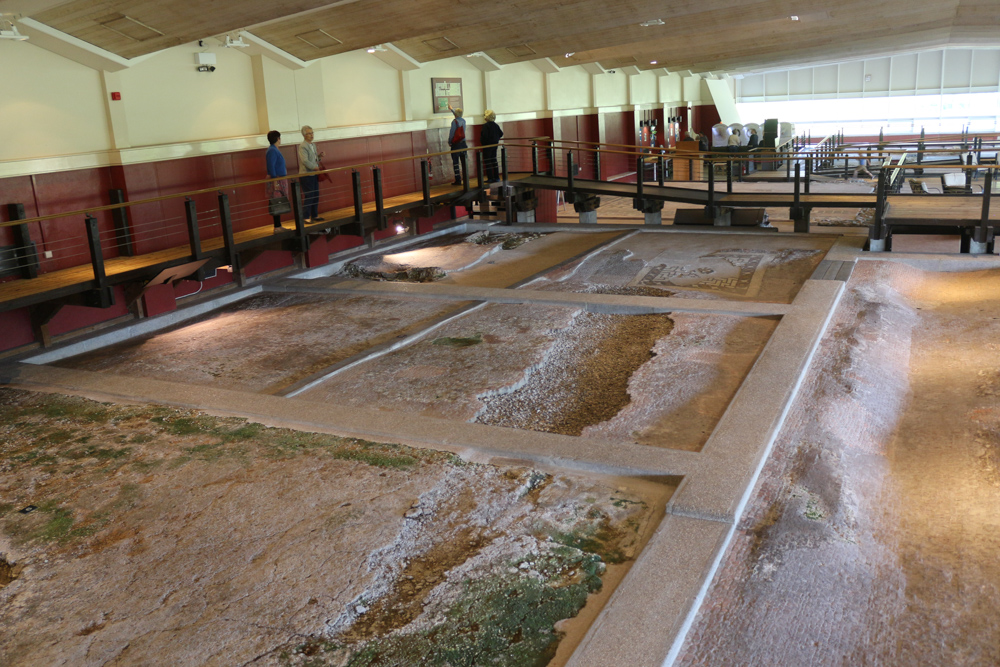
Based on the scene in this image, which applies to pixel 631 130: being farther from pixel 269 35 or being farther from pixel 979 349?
pixel 979 349

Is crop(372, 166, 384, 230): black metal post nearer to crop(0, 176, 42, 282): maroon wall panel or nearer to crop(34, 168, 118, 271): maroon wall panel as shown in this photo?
crop(34, 168, 118, 271): maroon wall panel

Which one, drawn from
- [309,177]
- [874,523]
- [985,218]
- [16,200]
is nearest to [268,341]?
[16,200]

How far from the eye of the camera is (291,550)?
434 centimetres

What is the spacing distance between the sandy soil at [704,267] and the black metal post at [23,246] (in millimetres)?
5436

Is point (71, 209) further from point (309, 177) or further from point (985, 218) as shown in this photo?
point (985, 218)

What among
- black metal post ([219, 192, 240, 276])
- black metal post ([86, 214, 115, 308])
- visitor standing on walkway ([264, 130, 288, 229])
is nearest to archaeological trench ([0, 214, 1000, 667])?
black metal post ([86, 214, 115, 308])

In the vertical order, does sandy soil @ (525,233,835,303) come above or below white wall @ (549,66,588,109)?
below

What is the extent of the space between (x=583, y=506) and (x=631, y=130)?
22.0 m

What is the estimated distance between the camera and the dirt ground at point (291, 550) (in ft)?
12.0

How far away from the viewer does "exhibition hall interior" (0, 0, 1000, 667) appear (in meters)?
3.84

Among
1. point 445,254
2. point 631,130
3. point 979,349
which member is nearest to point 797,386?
point 979,349

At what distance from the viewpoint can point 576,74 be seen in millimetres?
21688

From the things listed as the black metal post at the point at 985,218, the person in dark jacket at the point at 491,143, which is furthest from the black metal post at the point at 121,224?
the black metal post at the point at 985,218

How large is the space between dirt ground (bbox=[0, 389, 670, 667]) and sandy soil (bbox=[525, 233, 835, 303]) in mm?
5314
